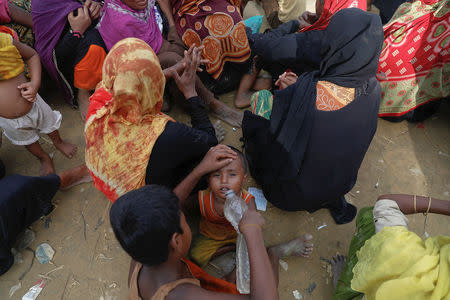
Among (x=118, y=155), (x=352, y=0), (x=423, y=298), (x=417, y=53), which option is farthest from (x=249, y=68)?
(x=423, y=298)

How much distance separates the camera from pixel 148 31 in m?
3.11

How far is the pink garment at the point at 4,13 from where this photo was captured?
114 inches

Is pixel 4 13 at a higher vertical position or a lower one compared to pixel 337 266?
higher

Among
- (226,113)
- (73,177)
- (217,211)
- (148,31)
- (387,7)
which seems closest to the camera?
(217,211)

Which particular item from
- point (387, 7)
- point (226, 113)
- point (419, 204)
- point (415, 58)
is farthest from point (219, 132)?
point (387, 7)

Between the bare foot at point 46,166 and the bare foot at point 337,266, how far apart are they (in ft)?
9.10

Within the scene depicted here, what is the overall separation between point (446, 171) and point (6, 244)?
13.3 ft

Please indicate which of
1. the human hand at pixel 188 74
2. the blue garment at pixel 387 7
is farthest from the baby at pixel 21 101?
the blue garment at pixel 387 7

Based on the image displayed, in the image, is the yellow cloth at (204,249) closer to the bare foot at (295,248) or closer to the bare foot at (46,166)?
the bare foot at (295,248)

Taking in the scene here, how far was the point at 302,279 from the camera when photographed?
2357mm

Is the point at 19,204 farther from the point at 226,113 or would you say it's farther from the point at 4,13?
the point at 226,113

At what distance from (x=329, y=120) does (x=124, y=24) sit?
2.20 m

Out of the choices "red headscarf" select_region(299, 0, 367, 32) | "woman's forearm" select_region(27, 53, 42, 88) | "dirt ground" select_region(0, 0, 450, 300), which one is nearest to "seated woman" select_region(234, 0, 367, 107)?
"red headscarf" select_region(299, 0, 367, 32)

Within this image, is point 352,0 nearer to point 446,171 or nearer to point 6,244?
point 446,171
